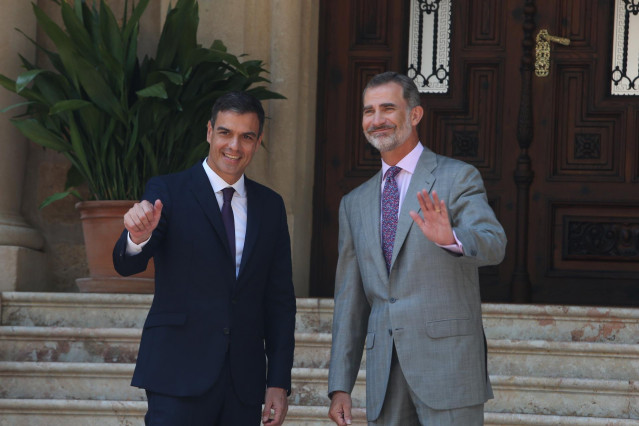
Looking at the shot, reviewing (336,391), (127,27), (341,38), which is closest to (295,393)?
(336,391)

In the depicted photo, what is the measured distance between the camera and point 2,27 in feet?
20.2

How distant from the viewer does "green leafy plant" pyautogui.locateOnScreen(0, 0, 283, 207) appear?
5.76 m

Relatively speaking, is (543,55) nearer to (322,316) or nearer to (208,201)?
(322,316)

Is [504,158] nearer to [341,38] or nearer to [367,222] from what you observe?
[341,38]

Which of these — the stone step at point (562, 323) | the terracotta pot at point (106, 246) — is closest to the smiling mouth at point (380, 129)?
the stone step at point (562, 323)

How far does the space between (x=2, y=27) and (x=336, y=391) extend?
363 cm

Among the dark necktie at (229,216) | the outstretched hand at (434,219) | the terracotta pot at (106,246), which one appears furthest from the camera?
the terracotta pot at (106,246)

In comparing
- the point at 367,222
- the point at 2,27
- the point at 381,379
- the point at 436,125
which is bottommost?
the point at 381,379

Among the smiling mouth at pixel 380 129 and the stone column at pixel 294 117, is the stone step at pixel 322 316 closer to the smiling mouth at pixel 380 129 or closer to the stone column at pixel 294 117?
the stone column at pixel 294 117

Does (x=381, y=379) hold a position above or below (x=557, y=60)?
below

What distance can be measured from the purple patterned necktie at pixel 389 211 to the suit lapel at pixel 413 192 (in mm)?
43

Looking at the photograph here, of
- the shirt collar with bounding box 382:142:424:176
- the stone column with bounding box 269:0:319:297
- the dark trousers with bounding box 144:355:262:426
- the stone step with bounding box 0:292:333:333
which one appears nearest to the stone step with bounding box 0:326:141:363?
the stone step with bounding box 0:292:333:333

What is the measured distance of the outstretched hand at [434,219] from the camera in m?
3.00

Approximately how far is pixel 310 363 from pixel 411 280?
2.02 meters
